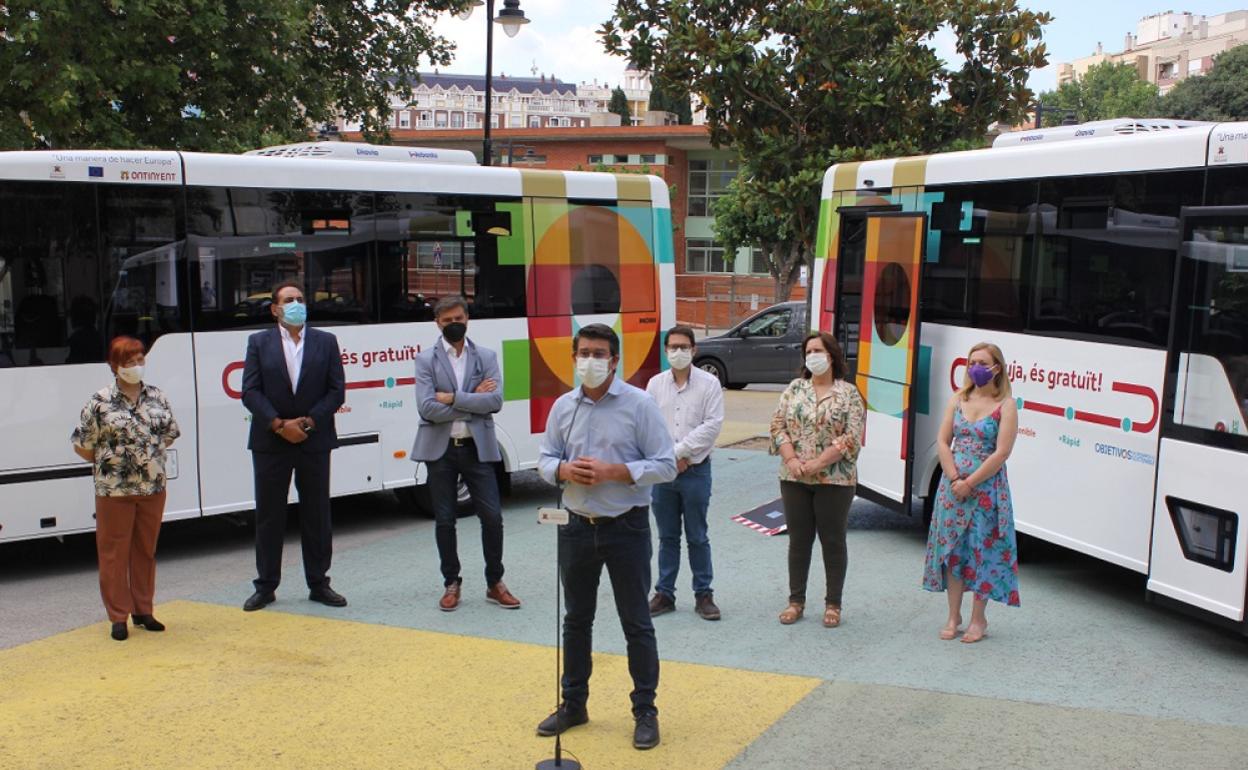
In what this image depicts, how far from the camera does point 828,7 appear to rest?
13156mm

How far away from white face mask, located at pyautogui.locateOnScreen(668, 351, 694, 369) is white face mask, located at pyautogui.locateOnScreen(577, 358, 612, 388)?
199 cm

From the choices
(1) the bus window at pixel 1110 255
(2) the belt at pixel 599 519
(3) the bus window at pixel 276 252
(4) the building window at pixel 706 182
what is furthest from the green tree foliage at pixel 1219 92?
(2) the belt at pixel 599 519

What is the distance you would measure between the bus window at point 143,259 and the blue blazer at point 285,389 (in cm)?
172

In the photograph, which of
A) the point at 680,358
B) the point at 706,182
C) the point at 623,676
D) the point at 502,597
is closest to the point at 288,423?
the point at 502,597

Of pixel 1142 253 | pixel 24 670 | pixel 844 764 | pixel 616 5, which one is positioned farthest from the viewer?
pixel 616 5

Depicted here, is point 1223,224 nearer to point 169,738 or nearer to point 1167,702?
point 1167,702

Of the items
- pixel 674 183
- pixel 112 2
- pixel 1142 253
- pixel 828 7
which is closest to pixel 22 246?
pixel 112 2

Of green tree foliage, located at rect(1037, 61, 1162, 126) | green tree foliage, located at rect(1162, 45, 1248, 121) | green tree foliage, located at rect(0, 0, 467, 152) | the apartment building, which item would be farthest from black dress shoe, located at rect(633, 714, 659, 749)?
the apartment building

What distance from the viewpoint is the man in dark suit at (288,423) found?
24.8ft

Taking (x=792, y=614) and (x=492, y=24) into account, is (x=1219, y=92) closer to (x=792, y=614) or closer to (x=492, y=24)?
(x=492, y=24)

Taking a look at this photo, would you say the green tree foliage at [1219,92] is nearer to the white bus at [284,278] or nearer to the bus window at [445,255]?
the white bus at [284,278]

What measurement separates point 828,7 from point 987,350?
7334 millimetres

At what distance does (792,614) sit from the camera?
291 inches

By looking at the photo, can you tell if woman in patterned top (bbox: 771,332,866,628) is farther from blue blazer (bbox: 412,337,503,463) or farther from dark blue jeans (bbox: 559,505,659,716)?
dark blue jeans (bbox: 559,505,659,716)
